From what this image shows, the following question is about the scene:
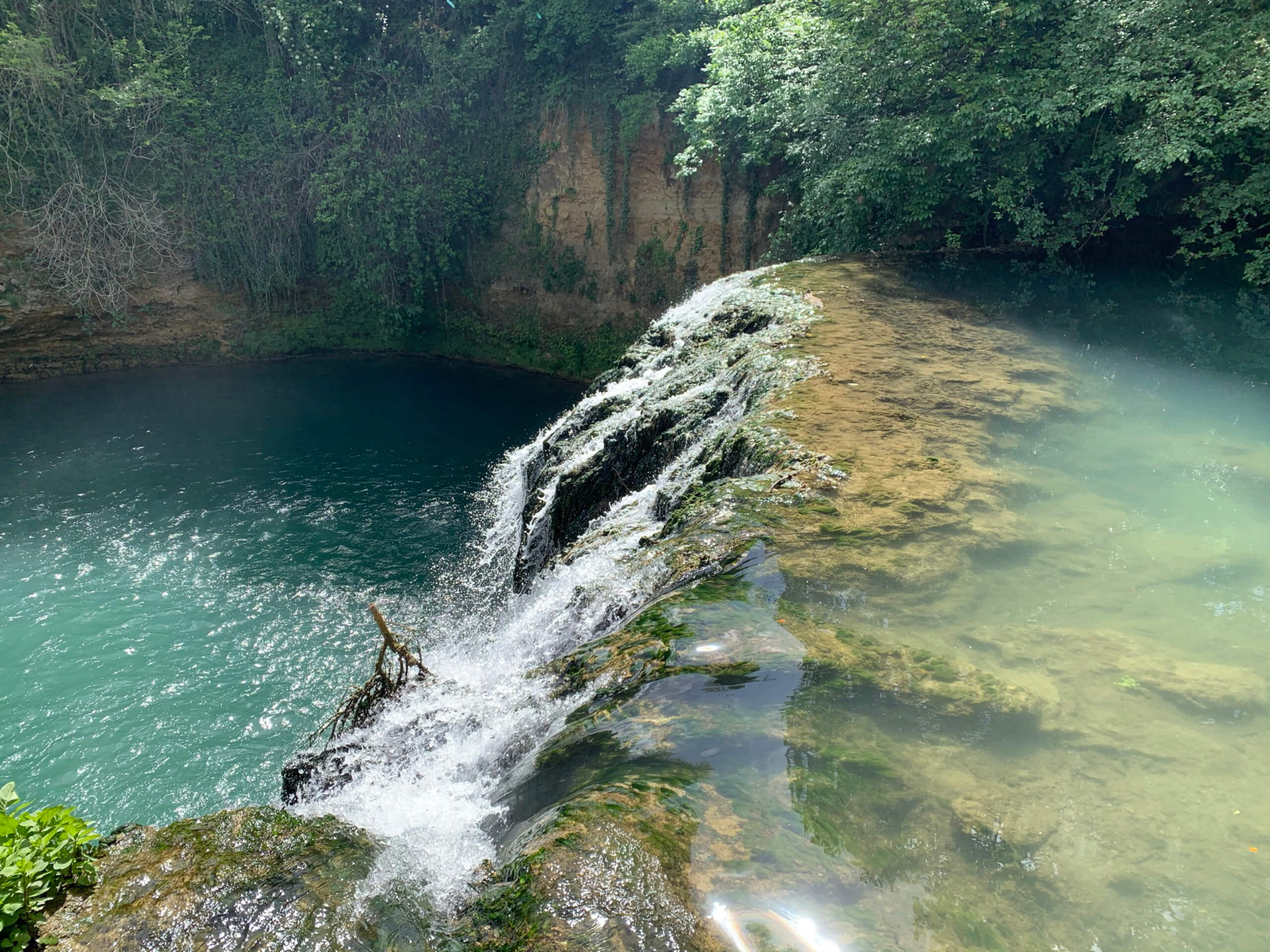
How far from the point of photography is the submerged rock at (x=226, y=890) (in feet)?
8.61

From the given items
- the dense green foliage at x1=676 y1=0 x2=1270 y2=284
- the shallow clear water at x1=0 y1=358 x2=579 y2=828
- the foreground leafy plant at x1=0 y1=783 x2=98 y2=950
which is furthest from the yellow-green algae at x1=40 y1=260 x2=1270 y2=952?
the dense green foliage at x1=676 y1=0 x2=1270 y2=284

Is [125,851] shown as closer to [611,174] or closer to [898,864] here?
[898,864]

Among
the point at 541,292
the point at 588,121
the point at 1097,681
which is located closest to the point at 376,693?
the point at 1097,681

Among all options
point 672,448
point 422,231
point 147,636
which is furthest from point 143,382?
point 672,448

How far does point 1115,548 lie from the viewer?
4.76 m

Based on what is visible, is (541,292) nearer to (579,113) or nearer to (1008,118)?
(579,113)

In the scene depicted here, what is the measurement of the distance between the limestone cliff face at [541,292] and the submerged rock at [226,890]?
538 inches

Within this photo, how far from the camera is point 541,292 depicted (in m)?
17.7

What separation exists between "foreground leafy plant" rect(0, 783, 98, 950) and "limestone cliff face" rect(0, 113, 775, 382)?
45.9 feet

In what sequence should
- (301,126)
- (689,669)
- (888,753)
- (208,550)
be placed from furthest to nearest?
1. (301,126)
2. (208,550)
3. (689,669)
4. (888,753)

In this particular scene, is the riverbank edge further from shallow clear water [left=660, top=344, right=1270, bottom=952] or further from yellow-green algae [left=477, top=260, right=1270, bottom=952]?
shallow clear water [left=660, top=344, right=1270, bottom=952]

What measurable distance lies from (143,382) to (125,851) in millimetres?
16452

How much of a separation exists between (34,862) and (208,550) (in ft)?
25.9

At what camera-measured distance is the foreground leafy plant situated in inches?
103
